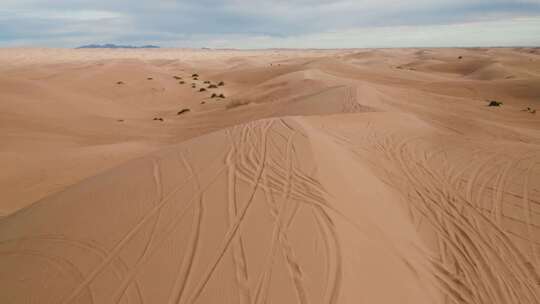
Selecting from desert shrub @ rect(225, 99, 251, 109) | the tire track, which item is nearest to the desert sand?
the tire track

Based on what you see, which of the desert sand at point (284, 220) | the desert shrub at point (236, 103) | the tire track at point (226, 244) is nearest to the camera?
the tire track at point (226, 244)

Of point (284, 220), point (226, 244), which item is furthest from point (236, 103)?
point (226, 244)

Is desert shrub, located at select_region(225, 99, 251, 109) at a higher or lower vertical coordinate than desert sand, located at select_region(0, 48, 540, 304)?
lower

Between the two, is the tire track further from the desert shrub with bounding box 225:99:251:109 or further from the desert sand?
the desert shrub with bounding box 225:99:251:109

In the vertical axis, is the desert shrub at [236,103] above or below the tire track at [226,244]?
below

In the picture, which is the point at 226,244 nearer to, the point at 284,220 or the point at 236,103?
the point at 284,220

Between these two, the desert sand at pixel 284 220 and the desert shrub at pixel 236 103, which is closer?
the desert sand at pixel 284 220

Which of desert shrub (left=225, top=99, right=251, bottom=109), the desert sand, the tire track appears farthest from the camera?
desert shrub (left=225, top=99, right=251, bottom=109)

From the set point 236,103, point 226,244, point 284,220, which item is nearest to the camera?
point 226,244

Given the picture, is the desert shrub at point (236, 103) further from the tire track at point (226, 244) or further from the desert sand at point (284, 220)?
the tire track at point (226, 244)

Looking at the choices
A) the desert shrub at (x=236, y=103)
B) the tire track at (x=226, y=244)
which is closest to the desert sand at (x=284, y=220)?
the tire track at (x=226, y=244)

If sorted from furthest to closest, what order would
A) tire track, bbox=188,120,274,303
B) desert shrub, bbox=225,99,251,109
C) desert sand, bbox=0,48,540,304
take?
1. desert shrub, bbox=225,99,251,109
2. desert sand, bbox=0,48,540,304
3. tire track, bbox=188,120,274,303

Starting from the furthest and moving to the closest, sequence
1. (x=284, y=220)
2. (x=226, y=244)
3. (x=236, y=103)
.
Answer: (x=236, y=103) < (x=284, y=220) < (x=226, y=244)
